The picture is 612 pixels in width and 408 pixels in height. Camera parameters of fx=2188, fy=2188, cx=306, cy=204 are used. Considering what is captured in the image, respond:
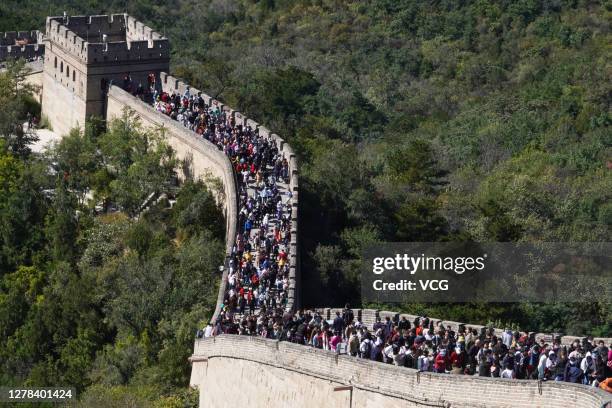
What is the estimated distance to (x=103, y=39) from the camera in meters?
67.9

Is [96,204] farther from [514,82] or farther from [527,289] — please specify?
[514,82]

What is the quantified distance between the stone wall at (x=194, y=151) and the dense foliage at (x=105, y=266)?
35 cm

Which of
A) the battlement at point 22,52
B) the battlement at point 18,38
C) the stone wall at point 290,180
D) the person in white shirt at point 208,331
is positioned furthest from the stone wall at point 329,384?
the battlement at point 18,38

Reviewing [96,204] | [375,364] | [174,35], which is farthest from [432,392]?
[174,35]

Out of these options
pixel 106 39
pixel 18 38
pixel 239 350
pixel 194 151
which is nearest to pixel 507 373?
pixel 239 350

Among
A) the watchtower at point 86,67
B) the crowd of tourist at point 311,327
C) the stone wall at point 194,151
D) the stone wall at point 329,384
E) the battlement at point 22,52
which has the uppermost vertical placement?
the battlement at point 22,52

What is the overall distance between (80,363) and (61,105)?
1539 centimetres

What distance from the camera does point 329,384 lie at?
40625 mm

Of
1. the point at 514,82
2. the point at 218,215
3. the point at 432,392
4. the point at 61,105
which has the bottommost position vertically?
the point at 432,392

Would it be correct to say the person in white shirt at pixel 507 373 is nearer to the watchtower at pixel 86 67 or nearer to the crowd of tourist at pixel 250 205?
the crowd of tourist at pixel 250 205

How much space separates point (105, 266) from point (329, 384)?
17380mm

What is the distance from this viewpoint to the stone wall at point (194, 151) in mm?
54875

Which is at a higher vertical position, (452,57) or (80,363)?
(452,57)

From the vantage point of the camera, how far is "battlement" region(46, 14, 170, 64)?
6412cm
